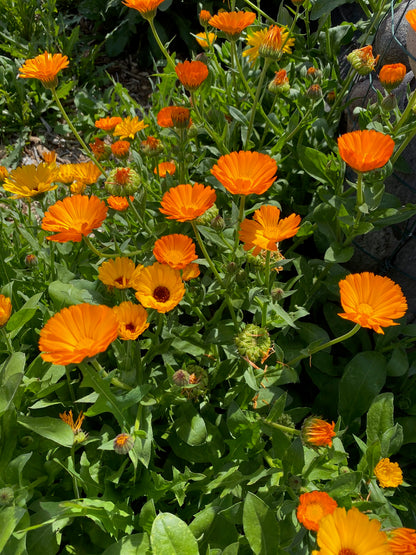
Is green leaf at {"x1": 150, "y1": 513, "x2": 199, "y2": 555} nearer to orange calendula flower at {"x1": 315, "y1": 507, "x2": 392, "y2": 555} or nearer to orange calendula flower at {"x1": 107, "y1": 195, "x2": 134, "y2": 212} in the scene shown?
orange calendula flower at {"x1": 315, "y1": 507, "x2": 392, "y2": 555}

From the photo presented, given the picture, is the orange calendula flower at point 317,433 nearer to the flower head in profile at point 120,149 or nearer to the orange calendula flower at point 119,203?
the orange calendula flower at point 119,203

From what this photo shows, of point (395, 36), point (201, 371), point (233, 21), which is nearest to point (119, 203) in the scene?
point (201, 371)

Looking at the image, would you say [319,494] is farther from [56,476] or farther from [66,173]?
[66,173]

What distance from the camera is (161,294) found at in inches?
50.4

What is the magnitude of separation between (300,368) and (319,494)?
796mm

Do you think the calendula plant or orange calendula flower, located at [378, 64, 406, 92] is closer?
the calendula plant

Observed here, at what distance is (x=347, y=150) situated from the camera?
4.00 ft

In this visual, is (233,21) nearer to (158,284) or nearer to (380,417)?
(158,284)

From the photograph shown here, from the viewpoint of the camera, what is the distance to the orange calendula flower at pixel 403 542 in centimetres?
92

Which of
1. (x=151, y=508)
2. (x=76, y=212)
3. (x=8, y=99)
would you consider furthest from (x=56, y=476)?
(x=8, y=99)

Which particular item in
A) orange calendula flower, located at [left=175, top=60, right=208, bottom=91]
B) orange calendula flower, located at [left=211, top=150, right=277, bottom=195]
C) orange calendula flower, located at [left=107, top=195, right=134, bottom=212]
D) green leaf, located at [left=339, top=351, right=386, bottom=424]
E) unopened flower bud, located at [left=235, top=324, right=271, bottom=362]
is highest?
orange calendula flower, located at [left=175, top=60, right=208, bottom=91]

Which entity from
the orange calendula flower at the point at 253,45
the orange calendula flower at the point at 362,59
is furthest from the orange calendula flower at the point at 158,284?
the orange calendula flower at the point at 253,45

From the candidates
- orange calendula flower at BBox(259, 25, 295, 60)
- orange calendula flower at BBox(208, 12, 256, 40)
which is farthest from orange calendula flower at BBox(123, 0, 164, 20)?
orange calendula flower at BBox(259, 25, 295, 60)

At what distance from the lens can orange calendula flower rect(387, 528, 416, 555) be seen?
92cm
